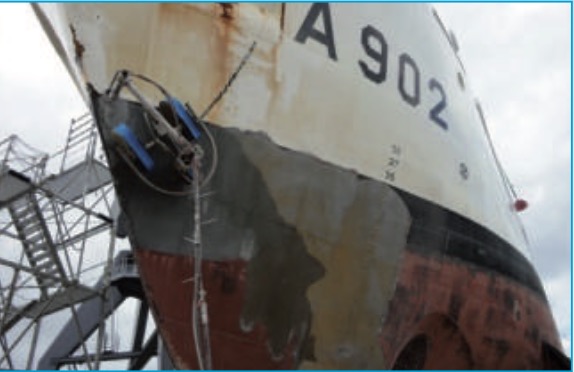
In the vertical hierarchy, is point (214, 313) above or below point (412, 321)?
below

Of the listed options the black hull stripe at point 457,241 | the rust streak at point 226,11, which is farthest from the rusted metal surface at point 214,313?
the rust streak at point 226,11

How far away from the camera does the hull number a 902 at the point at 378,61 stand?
276 inches

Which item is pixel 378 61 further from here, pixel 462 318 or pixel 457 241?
pixel 462 318

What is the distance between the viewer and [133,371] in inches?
616

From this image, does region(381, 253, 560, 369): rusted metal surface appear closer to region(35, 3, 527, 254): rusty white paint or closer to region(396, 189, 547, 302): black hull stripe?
region(396, 189, 547, 302): black hull stripe

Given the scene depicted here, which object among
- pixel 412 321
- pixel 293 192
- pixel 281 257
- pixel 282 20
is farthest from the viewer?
pixel 412 321

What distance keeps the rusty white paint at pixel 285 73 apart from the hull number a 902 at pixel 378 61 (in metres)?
0.07

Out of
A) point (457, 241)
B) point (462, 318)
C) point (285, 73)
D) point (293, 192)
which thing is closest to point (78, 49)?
point (285, 73)

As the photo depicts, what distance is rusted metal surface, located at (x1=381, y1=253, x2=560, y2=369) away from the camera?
705cm

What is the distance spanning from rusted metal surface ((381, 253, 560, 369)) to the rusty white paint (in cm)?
86

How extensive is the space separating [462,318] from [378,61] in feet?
10.0

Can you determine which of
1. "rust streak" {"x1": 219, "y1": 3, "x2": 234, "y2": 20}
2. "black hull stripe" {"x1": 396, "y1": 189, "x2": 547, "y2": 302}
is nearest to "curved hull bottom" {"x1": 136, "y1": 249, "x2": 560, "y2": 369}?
"black hull stripe" {"x1": 396, "y1": 189, "x2": 547, "y2": 302}

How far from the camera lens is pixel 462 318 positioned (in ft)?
26.0

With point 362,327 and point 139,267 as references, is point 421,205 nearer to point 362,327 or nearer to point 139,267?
point 362,327
